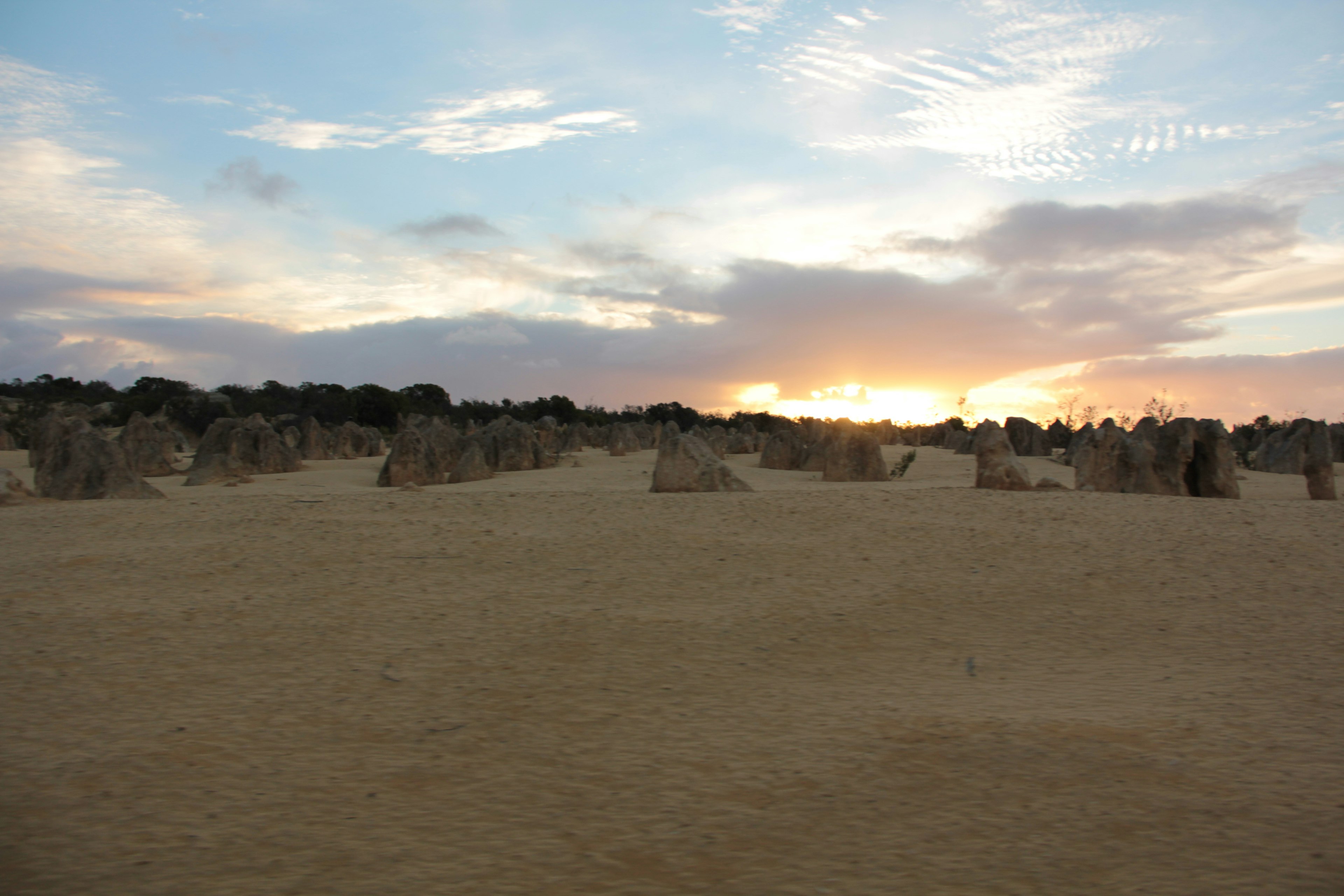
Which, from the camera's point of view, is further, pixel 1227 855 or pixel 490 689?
pixel 490 689

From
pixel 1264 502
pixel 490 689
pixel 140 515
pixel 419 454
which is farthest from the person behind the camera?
pixel 419 454

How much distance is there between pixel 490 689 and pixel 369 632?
1373mm

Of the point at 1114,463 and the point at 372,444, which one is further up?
the point at 1114,463

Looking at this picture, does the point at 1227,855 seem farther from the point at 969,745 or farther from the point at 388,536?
the point at 388,536

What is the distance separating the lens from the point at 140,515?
898 centimetres

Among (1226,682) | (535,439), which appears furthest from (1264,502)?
(535,439)

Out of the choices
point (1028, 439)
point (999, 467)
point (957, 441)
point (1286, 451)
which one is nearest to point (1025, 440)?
point (1028, 439)

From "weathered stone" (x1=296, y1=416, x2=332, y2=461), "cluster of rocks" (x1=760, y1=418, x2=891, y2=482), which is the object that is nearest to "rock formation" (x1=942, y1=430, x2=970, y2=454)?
"cluster of rocks" (x1=760, y1=418, x2=891, y2=482)

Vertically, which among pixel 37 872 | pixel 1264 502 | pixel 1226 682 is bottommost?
pixel 37 872

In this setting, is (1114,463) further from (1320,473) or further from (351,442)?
(351,442)

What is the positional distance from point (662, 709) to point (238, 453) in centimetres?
1708

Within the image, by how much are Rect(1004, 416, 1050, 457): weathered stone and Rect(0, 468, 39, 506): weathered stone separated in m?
26.9

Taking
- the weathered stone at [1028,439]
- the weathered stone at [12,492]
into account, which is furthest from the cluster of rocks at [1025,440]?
the weathered stone at [12,492]

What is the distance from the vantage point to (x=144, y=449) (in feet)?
62.7
